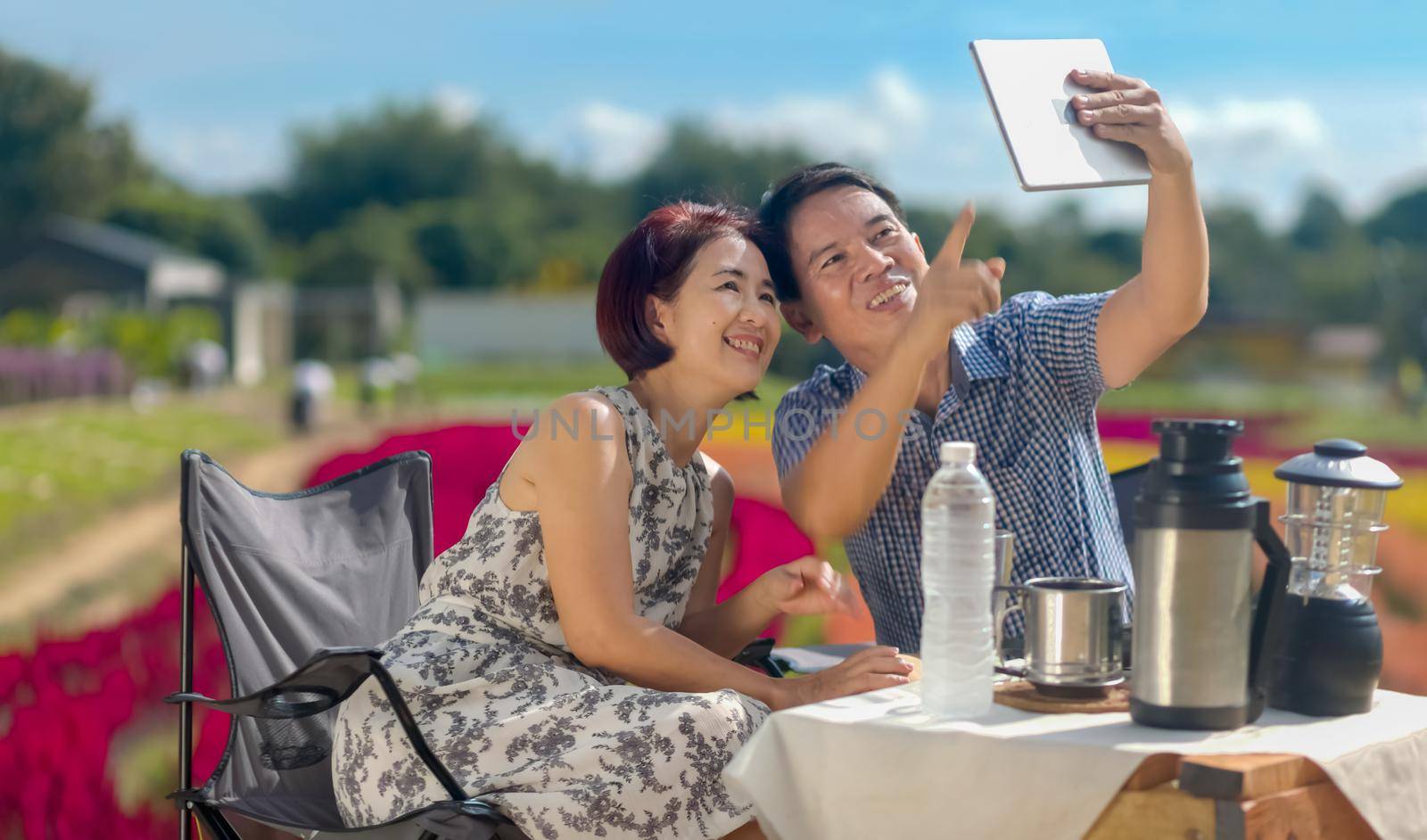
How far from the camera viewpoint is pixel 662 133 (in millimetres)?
71312

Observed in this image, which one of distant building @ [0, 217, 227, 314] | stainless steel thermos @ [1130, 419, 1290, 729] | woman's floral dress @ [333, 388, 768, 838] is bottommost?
woman's floral dress @ [333, 388, 768, 838]

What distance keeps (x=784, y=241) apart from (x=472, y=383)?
38.5 metres

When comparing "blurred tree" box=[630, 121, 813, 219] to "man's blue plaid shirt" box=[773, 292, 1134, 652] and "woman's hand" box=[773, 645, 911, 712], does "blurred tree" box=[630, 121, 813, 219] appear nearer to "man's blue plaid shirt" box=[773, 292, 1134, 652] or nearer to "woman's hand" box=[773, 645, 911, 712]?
"man's blue plaid shirt" box=[773, 292, 1134, 652]

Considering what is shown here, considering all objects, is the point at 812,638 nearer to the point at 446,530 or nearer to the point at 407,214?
the point at 446,530

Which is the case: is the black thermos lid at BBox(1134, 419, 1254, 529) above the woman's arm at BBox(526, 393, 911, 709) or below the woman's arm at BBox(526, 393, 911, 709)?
above

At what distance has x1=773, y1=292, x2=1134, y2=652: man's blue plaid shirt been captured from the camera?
2754mm

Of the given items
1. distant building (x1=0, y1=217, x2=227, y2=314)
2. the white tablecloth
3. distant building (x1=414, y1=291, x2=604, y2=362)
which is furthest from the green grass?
distant building (x1=0, y1=217, x2=227, y2=314)

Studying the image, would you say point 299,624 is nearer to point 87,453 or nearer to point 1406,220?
point 87,453

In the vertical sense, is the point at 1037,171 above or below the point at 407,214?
below

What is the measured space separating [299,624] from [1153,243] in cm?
173

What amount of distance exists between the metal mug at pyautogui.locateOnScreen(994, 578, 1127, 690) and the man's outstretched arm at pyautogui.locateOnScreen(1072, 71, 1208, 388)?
70 cm

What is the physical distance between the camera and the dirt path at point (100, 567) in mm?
8680

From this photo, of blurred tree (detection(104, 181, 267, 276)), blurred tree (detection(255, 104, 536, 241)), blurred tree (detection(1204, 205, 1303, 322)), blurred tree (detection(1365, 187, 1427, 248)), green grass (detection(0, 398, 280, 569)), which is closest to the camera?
green grass (detection(0, 398, 280, 569))

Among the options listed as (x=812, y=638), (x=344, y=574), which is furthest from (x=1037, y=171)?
(x=812, y=638)
